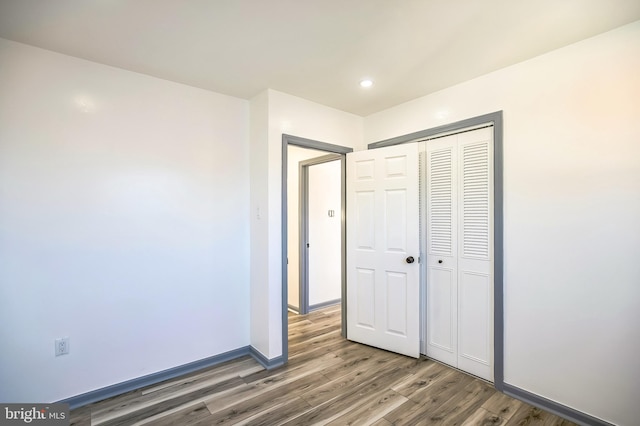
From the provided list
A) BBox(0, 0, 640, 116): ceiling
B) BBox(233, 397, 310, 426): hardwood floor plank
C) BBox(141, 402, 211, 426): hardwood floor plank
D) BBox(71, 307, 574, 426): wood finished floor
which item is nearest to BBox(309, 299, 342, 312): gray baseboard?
BBox(71, 307, 574, 426): wood finished floor

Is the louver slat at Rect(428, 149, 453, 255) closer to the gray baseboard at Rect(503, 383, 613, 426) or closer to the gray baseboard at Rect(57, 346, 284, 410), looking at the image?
the gray baseboard at Rect(503, 383, 613, 426)

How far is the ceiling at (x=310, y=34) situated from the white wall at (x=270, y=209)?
0.36 m

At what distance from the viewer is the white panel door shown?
289 centimetres

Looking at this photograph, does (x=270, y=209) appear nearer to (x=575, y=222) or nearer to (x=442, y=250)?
(x=442, y=250)

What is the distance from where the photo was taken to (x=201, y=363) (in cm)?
271

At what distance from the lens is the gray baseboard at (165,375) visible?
2180mm

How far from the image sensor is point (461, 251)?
8.72 ft

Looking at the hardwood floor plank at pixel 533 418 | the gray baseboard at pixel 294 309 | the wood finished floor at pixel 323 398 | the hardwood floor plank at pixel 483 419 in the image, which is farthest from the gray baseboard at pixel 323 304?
the hardwood floor plank at pixel 533 418

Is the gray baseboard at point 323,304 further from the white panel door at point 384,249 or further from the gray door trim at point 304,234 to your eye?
the white panel door at point 384,249

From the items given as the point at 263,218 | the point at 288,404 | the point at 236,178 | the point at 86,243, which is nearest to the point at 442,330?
the point at 288,404

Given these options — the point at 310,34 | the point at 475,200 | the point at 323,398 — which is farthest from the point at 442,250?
the point at 310,34

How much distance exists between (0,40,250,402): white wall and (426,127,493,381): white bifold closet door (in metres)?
1.92

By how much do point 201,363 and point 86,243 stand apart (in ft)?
4.71

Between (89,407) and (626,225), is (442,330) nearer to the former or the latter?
(626,225)
